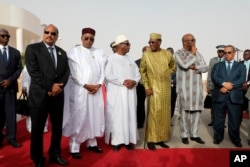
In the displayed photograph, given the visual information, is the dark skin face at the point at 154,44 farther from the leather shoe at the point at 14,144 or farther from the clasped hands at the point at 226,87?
the leather shoe at the point at 14,144

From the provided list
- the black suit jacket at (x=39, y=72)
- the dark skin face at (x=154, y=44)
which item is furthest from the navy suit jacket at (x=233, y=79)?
the black suit jacket at (x=39, y=72)

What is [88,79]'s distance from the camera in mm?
4125

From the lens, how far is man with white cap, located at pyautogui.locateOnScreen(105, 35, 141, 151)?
14.6 ft

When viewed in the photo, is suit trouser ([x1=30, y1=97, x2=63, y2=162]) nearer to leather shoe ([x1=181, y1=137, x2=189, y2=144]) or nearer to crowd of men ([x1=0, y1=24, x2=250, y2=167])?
crowd of men ([x1=0, y1=24, x2=250, y2=167])

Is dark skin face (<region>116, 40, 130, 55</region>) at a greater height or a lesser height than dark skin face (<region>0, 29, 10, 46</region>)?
lesser

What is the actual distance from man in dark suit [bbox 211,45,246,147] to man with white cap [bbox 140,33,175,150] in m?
0.89

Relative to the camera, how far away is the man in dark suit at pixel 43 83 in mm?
3396

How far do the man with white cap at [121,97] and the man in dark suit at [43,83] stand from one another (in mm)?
1017

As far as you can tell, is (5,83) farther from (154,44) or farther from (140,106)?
(140,106)

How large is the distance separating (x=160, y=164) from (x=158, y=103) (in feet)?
3.72

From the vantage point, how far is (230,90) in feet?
15.2

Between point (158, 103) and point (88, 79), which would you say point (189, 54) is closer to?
point (158, 103)

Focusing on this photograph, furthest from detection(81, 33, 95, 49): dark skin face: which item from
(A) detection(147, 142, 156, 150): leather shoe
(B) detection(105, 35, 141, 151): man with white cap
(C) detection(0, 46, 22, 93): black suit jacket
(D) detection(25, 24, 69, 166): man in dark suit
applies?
(A) detection(147, 142, 156, 150): leather shoe

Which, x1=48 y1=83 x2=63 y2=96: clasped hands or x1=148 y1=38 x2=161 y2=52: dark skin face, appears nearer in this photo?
x1=48 y1=83 x2=63 y2=96: clasped hands
